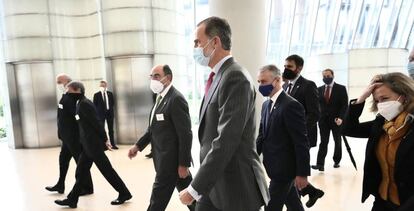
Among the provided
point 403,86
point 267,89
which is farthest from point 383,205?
point 267,89

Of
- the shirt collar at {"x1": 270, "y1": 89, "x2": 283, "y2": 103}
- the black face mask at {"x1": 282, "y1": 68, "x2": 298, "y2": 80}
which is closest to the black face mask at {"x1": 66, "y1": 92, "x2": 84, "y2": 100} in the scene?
the black face mask at {"x1": 282, "y1": 68, "x2": 298, "y2": 80}

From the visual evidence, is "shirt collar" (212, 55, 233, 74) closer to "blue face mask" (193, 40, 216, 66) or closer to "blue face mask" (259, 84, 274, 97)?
"blue face mask" (193, 40, 216, 66)

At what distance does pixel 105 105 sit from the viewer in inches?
382

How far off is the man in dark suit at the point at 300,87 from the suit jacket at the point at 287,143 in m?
1.32

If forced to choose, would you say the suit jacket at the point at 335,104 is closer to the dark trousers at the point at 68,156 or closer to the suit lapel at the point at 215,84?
the dark trousers at the point at 68,156

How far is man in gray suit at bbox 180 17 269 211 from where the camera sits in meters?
1.81

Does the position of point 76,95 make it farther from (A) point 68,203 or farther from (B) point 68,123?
(A) point 68,203

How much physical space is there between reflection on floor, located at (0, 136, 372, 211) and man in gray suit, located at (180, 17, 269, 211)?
110 inches

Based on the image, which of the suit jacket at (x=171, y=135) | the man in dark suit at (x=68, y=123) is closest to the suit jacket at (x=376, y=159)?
the suit jacket at (x=171, y=135)

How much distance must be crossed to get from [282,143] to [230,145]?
1.28 m

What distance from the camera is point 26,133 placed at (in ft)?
36.6

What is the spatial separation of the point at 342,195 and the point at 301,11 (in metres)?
10.7

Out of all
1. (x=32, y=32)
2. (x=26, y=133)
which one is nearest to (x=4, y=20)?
(x=32, y=32)

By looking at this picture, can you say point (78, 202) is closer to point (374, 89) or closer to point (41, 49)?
point (374, 89)
